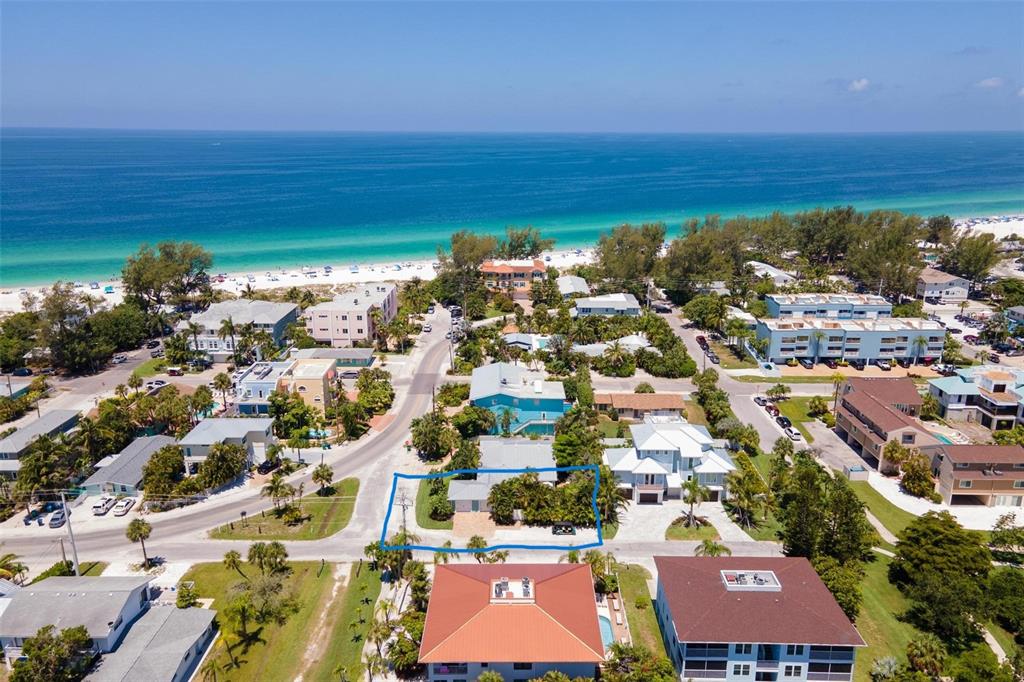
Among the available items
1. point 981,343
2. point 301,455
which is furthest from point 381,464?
point 981,343

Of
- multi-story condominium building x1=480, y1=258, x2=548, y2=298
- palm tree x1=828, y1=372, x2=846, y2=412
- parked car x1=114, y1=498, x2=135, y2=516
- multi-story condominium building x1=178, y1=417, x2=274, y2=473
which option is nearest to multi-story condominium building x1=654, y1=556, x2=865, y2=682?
palm tree x1=828, y1=372, x2=846, y2=412

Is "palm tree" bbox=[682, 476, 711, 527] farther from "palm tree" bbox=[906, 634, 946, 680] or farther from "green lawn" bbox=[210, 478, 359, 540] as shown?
"green lawn" bbox=[210, 478, 359, 540]

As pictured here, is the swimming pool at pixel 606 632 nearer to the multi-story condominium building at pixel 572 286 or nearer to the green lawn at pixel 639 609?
the green lawn at pixel 639 609

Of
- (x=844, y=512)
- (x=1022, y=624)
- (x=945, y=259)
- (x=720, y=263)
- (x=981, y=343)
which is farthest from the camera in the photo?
(x=945, y=259)

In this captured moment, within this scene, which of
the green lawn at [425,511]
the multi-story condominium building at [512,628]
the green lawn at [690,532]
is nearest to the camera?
the multi-story condominium building at [512,628]

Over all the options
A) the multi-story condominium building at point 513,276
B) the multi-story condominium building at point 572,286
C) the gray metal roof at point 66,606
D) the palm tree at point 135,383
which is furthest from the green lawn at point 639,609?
the multi-story condominium building at point 513,276

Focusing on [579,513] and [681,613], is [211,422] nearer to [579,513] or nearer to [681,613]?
[579,513]

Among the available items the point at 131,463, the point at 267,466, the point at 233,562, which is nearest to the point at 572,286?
the point at 267,466
